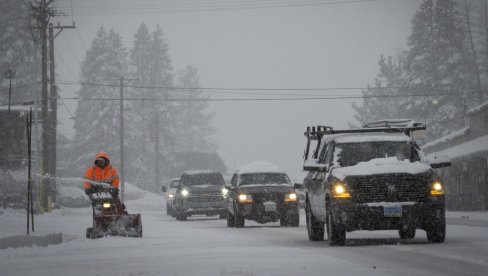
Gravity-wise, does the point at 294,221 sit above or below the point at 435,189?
below

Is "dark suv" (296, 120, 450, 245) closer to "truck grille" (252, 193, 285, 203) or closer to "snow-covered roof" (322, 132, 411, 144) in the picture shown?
"snow-covered roof" (322, 132, 411, 144)

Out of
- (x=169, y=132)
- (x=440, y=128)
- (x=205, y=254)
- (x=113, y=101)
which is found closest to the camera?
(x=205, y=254)

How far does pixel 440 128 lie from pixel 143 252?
61.6 meters

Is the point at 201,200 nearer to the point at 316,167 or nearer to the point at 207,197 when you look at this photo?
the point at 207,197

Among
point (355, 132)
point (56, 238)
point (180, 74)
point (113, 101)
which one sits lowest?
point (56, 238)

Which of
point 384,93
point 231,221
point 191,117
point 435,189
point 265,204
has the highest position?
point 191,117

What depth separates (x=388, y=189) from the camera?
642 inches

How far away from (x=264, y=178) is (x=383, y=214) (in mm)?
13315

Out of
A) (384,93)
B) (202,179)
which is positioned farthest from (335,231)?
(384,93)

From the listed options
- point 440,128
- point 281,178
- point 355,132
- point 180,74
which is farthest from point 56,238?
point 180,74

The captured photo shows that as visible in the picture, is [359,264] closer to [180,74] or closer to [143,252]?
[143,252]

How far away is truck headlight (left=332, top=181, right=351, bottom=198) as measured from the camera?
16.4 meters

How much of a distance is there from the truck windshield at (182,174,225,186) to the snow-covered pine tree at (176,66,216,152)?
102 meters

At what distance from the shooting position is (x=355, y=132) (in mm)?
18766
